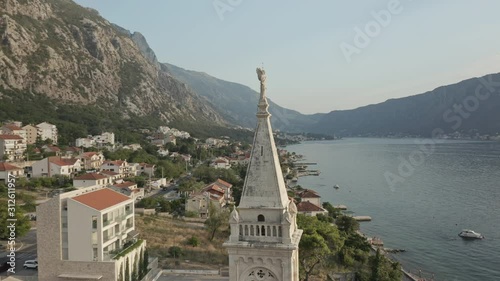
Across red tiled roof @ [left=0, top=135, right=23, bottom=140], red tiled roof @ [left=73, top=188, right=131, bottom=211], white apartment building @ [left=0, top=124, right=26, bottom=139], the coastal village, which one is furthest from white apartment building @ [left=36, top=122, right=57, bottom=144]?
red tiled roof @ [left=73, top=188, right=131, bottom=211]

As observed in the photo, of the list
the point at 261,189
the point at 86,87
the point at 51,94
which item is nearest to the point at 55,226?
the point at 261,189

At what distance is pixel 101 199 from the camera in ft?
87.5

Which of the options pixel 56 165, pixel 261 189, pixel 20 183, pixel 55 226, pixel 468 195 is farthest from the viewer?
pixel 468 195

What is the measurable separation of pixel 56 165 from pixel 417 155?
13728 cm

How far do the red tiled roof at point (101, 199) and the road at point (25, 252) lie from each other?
5.93m

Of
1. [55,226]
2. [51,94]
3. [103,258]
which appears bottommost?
[103,258]

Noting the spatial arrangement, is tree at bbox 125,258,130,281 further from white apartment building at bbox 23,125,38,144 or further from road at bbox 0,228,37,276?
white apartment building at bbox 23,125,38,144

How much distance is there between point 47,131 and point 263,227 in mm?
78238

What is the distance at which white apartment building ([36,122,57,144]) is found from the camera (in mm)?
77750

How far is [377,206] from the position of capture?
67.9m

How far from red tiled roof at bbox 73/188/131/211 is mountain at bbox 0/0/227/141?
222 feet

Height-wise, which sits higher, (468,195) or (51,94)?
(51,94)

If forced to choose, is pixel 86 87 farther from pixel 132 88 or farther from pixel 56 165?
pixel 56 165

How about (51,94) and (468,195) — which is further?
(51,94)
